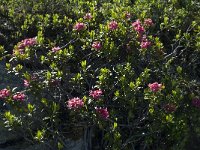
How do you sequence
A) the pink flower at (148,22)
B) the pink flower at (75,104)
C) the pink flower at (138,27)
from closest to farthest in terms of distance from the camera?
the pink flower at (75,104) → the pink flower at (138,27) → the pink flower at (148,22)

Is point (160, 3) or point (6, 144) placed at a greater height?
point (160, 3)

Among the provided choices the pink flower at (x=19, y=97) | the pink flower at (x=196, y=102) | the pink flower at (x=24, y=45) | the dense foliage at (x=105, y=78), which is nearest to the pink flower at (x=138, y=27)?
the dense foliage at (x=105, y=78)

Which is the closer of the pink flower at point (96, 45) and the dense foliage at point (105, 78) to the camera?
the dense foliage at point (105, 78)

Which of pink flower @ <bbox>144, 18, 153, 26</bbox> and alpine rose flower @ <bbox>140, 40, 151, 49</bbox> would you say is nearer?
alpine rose flower @ <bbox>140, 40, 151, 49</bbox>

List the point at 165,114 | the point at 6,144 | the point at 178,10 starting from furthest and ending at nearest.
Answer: the point at 178,10, the point at 6,144, the point at 165,114

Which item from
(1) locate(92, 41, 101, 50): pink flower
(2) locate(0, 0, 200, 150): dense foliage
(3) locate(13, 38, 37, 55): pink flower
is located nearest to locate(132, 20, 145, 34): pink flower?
(2) locate(0, 0, 200, 150): dense foliage

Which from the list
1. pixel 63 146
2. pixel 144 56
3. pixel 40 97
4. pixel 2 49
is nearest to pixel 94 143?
pixel 63 146

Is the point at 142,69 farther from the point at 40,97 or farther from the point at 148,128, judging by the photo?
the point at 40,97

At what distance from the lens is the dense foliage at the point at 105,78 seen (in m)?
4.03

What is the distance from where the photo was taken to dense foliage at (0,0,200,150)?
403 cm

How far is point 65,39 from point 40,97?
913 mm

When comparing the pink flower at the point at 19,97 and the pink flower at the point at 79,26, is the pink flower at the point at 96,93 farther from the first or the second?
the pink flower at the point at 79,26

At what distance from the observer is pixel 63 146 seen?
4102 millimetres

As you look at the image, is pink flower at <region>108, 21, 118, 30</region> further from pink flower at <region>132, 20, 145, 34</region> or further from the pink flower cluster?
the pink flower cluster
